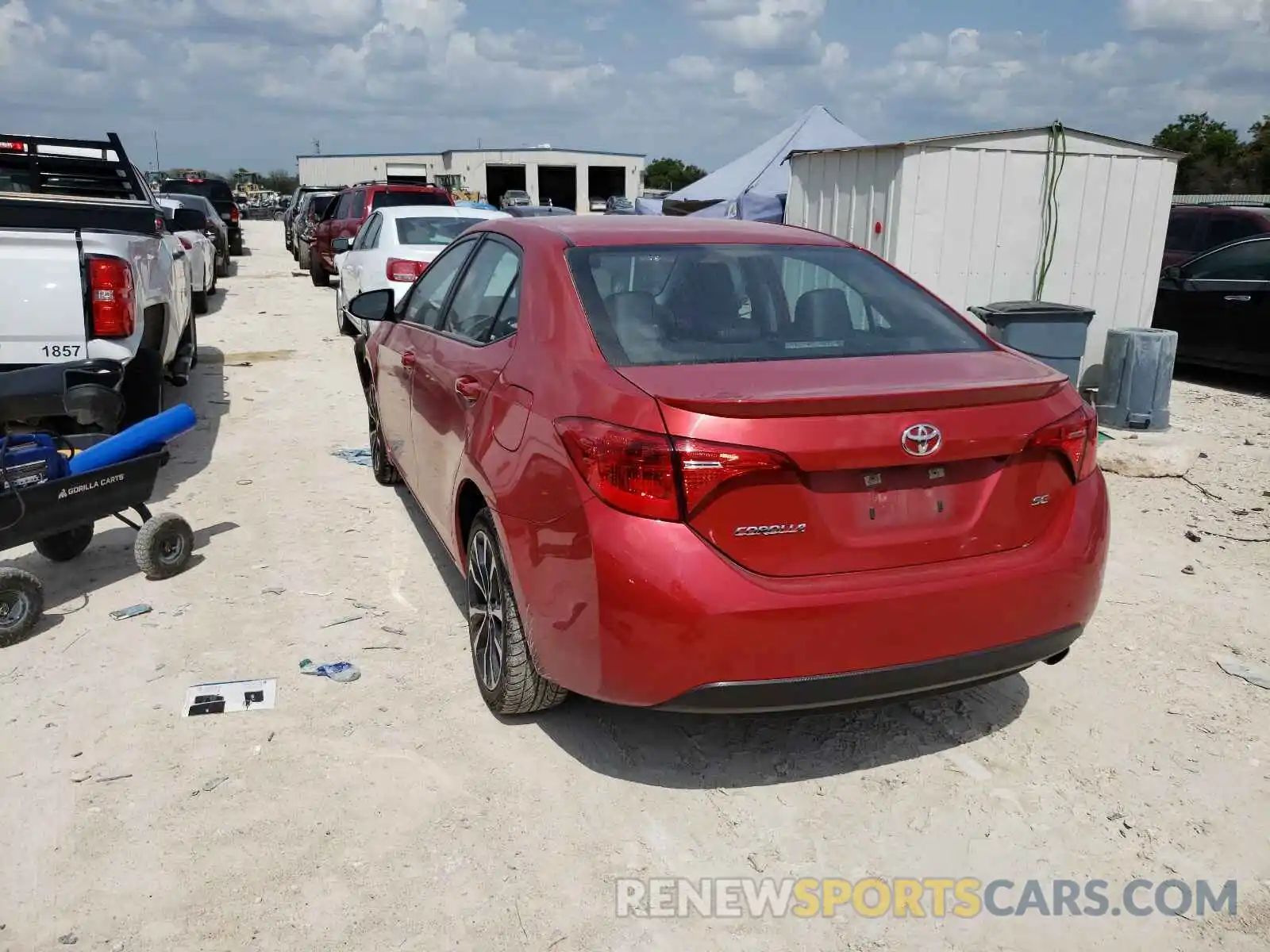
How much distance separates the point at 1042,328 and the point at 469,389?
19.1 ft

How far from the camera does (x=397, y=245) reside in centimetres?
1034

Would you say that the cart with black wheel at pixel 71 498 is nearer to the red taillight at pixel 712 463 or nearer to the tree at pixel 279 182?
the red taillight at pixel 712 463

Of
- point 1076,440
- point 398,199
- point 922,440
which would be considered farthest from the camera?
point 398,199

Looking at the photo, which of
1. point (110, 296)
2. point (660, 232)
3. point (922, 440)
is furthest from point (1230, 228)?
point (110, 296)

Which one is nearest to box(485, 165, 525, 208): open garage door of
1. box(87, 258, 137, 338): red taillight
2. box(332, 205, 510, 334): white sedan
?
box(332, 205, 510, 334): white sedan

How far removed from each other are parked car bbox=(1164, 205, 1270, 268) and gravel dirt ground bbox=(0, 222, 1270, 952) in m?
7.57

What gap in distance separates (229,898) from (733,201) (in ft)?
51.7

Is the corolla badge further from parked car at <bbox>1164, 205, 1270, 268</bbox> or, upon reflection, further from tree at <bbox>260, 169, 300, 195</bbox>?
tree at <bbox>260, 169, 300, 195</bbox>

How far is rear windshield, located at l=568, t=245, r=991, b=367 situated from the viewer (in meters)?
3.03

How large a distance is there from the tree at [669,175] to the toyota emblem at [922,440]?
90474 millimetres

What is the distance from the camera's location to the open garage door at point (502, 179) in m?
65.8

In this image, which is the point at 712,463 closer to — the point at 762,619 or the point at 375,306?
the point at 762,619

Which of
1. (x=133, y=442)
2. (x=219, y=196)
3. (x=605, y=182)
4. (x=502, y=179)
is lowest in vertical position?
(x=133, y=442)

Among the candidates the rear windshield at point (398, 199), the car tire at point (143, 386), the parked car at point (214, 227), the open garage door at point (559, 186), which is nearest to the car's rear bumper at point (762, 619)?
the car tire at point (143, 386)
